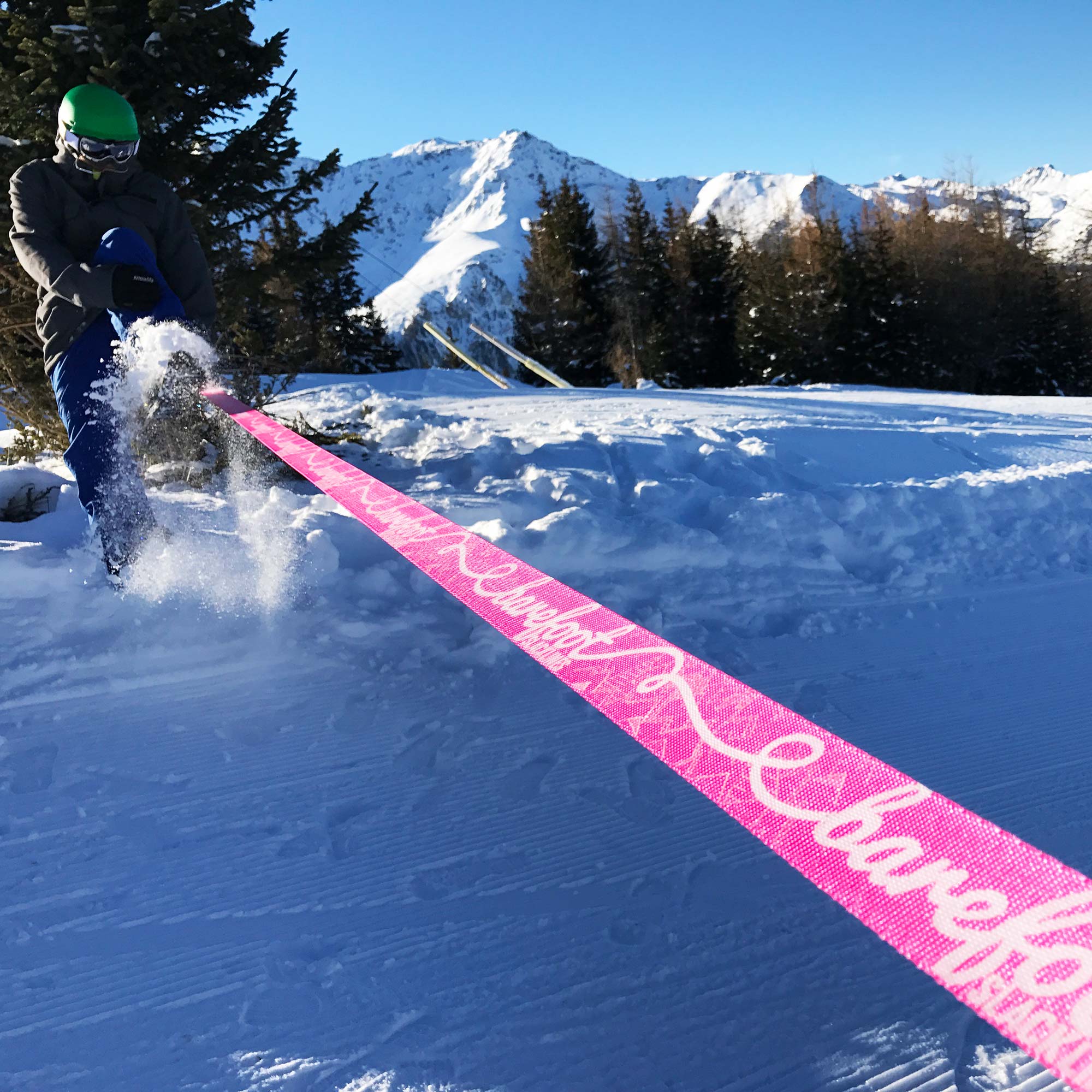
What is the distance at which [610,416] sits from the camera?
7.71 metres

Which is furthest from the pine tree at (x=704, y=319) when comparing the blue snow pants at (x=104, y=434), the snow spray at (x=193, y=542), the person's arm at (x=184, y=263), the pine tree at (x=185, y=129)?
the blue snow pants at (x=104, y=434)

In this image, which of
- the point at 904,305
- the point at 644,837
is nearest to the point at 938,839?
the point at 644,837

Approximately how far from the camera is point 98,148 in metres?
3.52

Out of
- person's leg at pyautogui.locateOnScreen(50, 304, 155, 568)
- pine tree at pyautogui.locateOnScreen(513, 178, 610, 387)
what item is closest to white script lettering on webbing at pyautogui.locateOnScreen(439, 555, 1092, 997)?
person's leg at pyautogui.locateOnScreen(50, 304, 155, 568)

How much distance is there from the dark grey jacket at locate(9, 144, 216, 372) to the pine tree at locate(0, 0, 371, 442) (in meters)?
1.68

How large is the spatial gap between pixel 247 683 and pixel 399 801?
101cm

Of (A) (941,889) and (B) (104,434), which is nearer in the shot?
(A) (941,889)

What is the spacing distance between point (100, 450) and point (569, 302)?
2805 centimetres

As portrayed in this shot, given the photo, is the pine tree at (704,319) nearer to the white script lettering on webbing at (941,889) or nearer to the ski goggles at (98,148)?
the ski goggles at (98,148)

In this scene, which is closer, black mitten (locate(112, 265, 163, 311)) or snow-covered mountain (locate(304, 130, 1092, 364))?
black mitten (locate(112, 265, 163, 311))

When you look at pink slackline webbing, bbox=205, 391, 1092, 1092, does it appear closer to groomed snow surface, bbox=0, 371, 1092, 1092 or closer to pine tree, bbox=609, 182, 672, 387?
groomed snow surface, bbox=0, 371, 1092, 1092

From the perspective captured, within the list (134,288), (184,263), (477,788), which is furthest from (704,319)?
(477,788)

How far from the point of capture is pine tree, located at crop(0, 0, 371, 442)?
16.4ft

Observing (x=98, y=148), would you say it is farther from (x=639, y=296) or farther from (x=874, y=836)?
(x=639, y=296)
